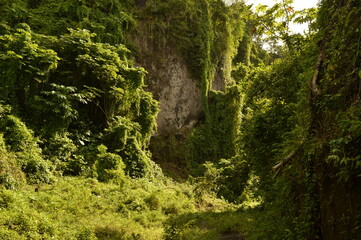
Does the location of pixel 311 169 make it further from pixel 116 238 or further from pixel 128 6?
pixel 128 6

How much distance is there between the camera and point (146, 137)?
15539mm

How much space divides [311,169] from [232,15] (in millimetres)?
22954

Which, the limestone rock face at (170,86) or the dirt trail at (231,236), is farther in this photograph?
the limestone rock face at (170,86)

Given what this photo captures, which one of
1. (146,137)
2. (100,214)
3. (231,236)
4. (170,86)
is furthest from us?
(170,86)

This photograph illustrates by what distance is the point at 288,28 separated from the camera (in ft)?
29.9

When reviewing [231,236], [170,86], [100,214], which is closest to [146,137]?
[170,86]

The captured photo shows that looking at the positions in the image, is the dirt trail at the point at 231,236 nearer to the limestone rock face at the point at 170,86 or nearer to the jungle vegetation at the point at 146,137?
the jungle vegetation at the point at 146,137

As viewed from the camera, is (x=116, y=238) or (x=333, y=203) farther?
(x=116, y=238)

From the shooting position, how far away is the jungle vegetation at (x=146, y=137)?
433cm

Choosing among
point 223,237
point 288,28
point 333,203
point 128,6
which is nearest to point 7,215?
point 223,237

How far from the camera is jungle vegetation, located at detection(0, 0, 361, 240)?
4332 mm

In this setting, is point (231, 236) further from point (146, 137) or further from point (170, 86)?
point (170, 86)

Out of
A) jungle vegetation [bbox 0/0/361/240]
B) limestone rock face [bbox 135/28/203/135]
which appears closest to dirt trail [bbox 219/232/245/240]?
jungle vegetation [bbox 0/0/361/240]

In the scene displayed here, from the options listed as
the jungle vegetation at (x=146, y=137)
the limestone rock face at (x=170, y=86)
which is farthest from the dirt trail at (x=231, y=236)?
the limestone rock face at (x=170, y=86)
